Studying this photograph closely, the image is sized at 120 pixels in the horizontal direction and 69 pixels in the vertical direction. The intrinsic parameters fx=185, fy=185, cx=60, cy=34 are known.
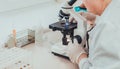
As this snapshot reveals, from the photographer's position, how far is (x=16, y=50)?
126 cm

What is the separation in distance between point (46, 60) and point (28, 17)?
53 cm

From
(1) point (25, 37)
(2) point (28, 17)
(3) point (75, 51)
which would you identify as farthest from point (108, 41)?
(2) point (28, 17)

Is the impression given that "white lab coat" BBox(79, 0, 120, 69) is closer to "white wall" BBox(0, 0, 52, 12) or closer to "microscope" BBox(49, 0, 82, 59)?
"microscope" BBox(49, 0, 82, 59)

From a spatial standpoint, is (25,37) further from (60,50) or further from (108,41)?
(108,41)

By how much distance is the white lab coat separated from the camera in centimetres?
71

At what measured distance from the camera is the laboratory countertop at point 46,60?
1.24 m

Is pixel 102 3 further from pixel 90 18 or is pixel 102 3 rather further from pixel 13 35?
pixel 13 35

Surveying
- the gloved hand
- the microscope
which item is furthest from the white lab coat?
the microscope

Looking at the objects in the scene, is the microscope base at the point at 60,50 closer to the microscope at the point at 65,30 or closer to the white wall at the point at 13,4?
the microscope at the point at 65,30

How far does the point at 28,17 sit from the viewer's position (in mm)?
1684

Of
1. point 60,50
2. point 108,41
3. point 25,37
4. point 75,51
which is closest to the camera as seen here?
point 108,41

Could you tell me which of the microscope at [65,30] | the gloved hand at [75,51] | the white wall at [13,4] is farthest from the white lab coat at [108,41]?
the white wall at [13,4]

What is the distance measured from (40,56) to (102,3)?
62cm

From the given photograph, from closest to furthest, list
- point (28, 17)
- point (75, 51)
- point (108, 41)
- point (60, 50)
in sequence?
point (108, 41) → point (75, 51) → point (60, 50) → point (28, 17)
